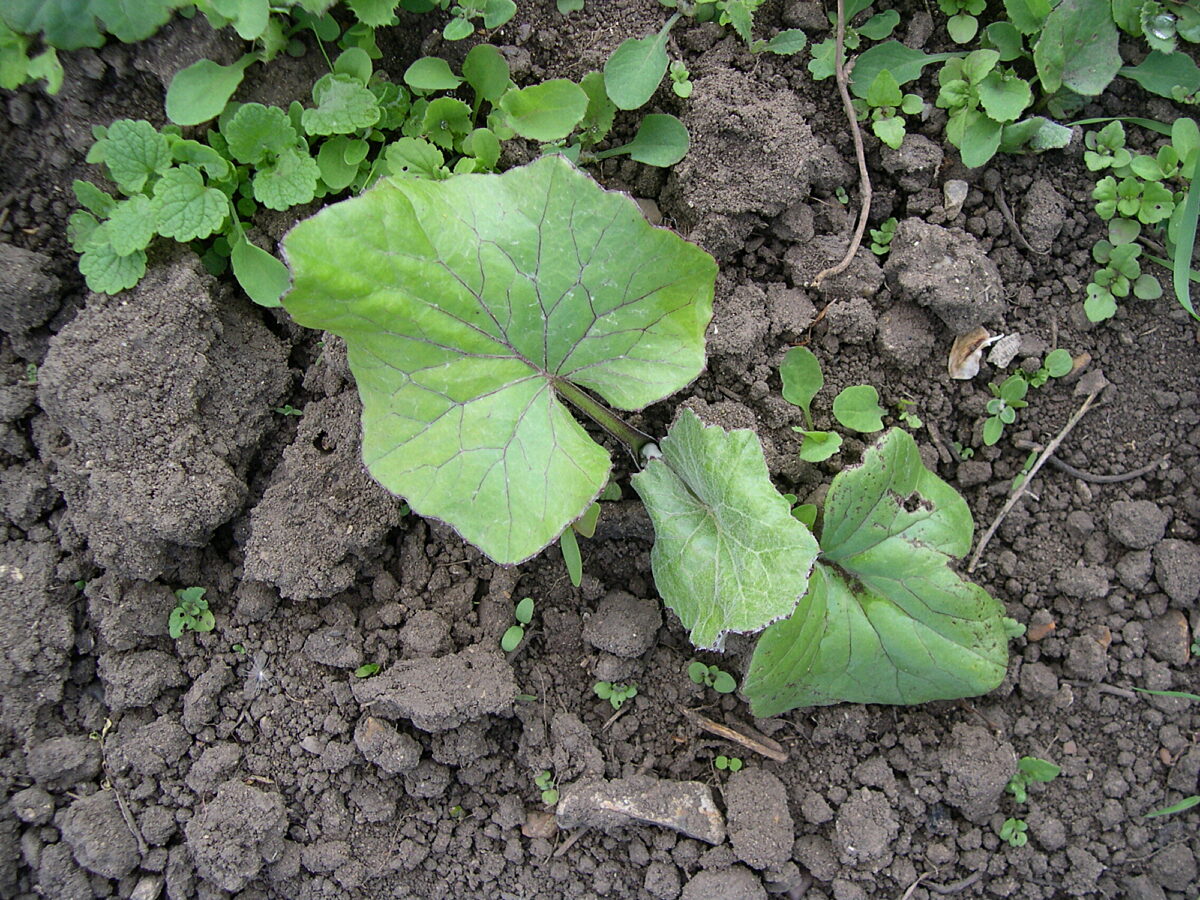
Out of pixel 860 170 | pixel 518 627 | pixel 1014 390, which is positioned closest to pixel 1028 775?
pixel 1014 390

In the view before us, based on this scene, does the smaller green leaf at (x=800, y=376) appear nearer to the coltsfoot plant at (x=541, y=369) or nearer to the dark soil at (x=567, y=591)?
the dark soil at (x=567, y=591)

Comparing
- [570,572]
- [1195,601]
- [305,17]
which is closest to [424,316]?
[570,572]

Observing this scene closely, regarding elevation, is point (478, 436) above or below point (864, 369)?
above

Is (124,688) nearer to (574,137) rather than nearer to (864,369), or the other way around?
(574,137)

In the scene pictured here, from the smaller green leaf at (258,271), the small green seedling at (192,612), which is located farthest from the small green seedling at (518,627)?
the smaller green leaf at (258,271)

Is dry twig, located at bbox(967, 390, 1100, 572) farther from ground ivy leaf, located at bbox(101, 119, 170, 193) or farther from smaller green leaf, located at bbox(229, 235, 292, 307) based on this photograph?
ground ivy leaf, located at bbox(101, 119, 170, 193)

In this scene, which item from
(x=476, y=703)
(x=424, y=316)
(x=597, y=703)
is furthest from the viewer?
(x=597, y=703)
